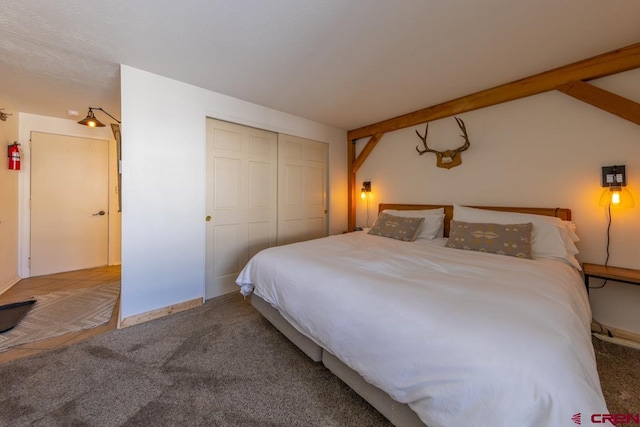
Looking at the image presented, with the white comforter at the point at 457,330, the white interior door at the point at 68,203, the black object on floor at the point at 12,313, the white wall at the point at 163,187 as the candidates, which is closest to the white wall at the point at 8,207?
the white interior door at the point at 68,203

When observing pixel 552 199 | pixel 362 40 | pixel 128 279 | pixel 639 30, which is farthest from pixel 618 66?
pixel 128 279

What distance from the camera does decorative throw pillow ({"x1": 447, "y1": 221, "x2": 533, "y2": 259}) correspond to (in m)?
2.06

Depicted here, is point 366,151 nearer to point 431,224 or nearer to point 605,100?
point 431,224

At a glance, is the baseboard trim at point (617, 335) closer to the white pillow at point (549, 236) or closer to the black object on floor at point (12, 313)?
the white pillow at point (549, 236)

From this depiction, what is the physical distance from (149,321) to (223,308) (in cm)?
68

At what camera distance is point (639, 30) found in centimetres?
176

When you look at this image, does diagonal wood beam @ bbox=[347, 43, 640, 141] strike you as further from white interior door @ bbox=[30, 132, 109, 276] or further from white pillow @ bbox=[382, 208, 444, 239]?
white interior door @ bbox=[30, 132, 109, 276]

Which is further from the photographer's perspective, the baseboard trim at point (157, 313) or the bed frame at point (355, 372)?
the baseboard trim at point (157, 313)

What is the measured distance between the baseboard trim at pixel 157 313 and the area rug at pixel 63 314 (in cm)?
29

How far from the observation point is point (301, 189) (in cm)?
384

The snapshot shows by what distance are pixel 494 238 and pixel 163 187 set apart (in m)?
3.28

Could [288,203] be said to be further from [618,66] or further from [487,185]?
[618,66]

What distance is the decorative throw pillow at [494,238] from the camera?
206 centimetres

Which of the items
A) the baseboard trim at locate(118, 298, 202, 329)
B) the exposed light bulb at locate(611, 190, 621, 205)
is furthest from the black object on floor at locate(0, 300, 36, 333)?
the exposed light bulb at locate(611, 190, 621, 205)
